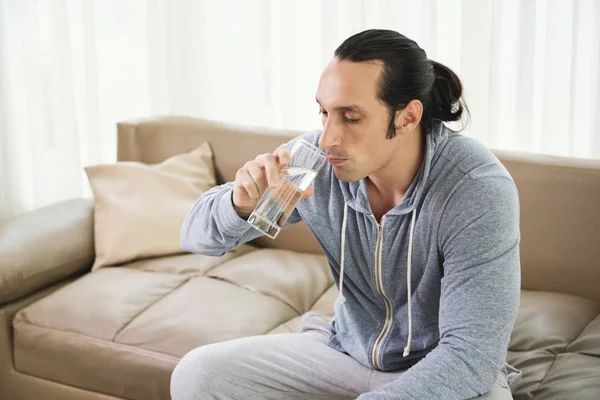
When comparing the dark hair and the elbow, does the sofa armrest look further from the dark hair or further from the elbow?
the dark hair

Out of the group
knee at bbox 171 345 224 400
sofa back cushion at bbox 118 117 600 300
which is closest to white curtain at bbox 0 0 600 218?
sofa back cushion at bbox 118 117 600 300

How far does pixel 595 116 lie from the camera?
2740 millimetres

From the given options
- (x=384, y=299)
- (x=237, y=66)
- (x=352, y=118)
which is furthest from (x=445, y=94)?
(x=237, y=66)

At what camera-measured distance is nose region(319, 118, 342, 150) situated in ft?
5.52

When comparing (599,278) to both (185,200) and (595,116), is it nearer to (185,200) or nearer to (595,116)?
(595,116)

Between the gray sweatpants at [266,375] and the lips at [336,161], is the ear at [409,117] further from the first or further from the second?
the gray sweatpants at [266,375]

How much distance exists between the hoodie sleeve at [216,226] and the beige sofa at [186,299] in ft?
1.23

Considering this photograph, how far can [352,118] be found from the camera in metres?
1.70

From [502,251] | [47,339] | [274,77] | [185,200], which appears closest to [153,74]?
[274,77]

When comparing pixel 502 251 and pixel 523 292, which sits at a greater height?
pixel 502 251

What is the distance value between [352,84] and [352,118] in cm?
7

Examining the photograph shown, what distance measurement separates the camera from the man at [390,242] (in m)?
1.56

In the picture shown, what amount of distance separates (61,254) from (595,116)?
6.08 ft

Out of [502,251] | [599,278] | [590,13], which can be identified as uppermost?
[590,13]
